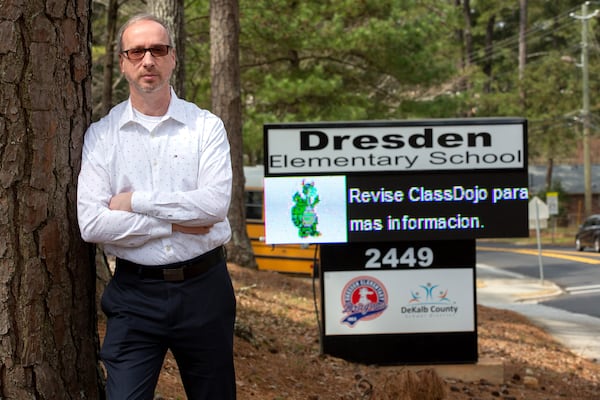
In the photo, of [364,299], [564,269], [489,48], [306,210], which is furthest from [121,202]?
[489,48]

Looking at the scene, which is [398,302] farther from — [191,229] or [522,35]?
[522,35]

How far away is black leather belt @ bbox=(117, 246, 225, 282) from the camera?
129 inches

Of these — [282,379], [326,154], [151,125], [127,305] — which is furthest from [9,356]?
[326,154]

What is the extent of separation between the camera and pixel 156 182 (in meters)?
3.39

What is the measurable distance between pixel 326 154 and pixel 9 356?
5.07 meters

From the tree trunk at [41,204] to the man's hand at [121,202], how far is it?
297mm

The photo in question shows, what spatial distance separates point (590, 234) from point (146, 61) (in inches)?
1311

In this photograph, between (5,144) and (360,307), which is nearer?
(5,144)

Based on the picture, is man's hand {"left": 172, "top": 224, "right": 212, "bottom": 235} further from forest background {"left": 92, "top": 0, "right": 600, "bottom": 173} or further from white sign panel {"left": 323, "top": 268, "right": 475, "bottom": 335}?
forest background {"left": 92, "top": 0, "right": 600, "bottom": 173}

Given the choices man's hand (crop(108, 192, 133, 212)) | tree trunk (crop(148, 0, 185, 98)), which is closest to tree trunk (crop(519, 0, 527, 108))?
tree trunk (crop(148, 0, 185, 98))

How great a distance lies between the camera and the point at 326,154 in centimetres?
813

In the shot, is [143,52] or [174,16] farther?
[174,16]

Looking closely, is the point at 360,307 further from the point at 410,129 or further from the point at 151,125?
the point at 151,125

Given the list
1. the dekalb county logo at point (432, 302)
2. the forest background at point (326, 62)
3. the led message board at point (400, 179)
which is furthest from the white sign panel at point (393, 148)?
the forest background at point (326, 62)
